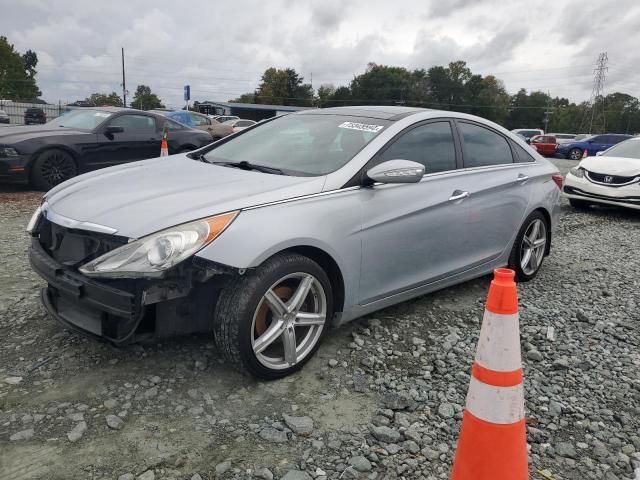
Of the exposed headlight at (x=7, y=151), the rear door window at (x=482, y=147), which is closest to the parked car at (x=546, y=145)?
the rear door window at (x=482, y=147)

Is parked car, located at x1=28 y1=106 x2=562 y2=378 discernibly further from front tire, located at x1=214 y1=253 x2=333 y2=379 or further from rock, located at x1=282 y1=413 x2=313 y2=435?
rock, located at x1=282 y1=413 x2=313 y2=435

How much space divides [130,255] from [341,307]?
49.0 inches

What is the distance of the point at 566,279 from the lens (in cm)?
497

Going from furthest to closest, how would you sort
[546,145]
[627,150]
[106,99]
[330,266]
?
[106,99] → [546,145] → [627,150] → [330,266]

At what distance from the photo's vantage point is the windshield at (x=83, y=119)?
8.69m

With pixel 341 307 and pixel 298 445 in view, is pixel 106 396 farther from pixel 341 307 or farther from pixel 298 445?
pixel 341 307

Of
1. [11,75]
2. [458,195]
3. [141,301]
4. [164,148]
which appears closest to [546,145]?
[164,148]

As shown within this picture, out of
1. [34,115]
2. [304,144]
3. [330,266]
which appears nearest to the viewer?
[330,266]

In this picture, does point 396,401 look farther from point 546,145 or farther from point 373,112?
point 546,145

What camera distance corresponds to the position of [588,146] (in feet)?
89.0

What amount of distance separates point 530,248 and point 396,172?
2.22 metres

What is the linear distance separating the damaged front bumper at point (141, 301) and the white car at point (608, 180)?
25.9 feet

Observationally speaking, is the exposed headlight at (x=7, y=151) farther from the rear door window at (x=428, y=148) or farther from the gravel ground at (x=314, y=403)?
the rear door window at (x=428, y=148)

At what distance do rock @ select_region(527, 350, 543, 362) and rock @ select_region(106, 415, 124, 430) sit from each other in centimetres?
239
